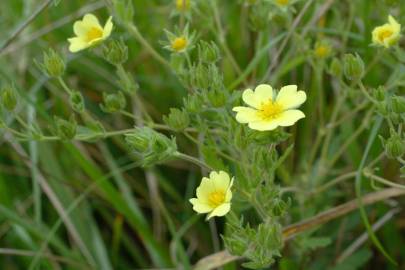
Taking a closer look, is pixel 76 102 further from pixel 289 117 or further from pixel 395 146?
pixel 395 146

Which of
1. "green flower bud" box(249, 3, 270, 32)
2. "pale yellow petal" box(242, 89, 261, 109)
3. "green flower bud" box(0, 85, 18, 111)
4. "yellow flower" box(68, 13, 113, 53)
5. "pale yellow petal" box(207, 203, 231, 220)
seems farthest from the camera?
"green flower bud" box(249, 3, 270, 32)

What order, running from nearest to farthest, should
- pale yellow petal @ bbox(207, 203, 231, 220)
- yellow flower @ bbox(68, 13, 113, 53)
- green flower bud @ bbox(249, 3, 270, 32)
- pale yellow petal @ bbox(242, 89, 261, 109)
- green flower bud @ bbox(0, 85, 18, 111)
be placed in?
pale yellow petal @ bbox(207, 203, 231, 220) < pale yellow petal @ bbox(242, 89, 261, 109) < green flower bud @ bbox(0, 85, 18, 111) < yellow flower @ bbox(68, 13, 113, 53) < green flower bud @ bbox(249, 3, 270, 32)

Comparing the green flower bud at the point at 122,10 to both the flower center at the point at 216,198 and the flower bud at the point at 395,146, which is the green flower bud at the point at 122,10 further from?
the flower bud at the point at 395,146

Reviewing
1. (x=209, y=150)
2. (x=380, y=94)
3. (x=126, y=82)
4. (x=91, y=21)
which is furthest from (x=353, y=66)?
(x=91, y=21)

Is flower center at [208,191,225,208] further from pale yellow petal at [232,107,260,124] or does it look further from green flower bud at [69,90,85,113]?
green flower bud at [69,90,85,113]

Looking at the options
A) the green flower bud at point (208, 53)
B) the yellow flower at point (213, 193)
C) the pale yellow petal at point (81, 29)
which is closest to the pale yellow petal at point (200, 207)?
the yellow flower at point (213, 193)

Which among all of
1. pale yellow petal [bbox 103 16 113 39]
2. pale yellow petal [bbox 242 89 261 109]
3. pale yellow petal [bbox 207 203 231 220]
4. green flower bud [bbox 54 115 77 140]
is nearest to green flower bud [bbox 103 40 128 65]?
pale yellow petal [bbox 103 16 113 39]
